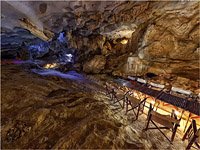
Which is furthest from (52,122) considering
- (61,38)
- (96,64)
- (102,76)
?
(61,38)

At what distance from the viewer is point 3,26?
817 centimetres

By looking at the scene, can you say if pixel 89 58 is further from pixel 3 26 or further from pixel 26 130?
pixel 26 130

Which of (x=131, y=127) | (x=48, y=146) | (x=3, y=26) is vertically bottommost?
(x=131, y=127)

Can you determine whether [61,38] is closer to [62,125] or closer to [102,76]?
[102,76]

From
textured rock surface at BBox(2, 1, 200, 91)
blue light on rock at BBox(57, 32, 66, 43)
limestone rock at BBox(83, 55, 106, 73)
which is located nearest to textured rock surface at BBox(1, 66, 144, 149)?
textured rock surface at BBox(2, 1, 200, 91)

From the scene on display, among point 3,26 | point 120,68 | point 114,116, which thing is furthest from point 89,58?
point 114,116

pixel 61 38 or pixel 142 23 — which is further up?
pixel 142 23

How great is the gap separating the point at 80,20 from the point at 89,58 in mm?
9308

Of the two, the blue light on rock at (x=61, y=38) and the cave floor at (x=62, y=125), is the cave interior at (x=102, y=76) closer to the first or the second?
the cave floor at (x=62, y=125)

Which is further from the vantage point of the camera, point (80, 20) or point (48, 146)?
point (80, 20)

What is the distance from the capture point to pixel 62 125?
5.29m

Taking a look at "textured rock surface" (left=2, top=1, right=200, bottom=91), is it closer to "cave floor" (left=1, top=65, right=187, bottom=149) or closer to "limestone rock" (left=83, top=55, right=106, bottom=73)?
"limestone rock" (left=83, top=55, right=106, bottom=73)

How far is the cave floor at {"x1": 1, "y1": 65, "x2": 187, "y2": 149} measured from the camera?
4633 mm

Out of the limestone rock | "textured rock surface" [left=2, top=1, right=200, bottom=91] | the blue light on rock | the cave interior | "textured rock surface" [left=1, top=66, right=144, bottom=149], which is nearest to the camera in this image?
"textured rock surface" [left=1, top=66, right=144, bottom=149]
